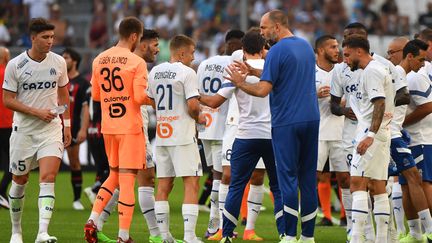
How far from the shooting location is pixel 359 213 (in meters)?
11.9

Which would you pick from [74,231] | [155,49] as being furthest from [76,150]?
[155,49]

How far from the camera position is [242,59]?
13672 mm

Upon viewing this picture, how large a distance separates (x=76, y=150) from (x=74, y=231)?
3.67m

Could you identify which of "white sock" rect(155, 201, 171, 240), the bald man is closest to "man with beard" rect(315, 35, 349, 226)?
"white sock" rect(155, 201, 171, 240)

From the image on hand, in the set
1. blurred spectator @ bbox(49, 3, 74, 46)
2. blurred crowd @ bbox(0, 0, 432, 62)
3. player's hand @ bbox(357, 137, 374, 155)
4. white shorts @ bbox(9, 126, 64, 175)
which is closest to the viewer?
player's hand @ bbox(357, 137, 374, 155)

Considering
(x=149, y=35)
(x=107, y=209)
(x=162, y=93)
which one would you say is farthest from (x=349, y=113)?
(x=107, y=209)

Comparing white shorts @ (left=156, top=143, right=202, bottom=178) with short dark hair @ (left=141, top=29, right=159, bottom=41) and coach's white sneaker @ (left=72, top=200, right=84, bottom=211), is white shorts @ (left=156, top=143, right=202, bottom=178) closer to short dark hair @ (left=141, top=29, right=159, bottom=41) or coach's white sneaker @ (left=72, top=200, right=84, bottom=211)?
short dark hair @ (left=141, top=29, right=159, bottom=41)

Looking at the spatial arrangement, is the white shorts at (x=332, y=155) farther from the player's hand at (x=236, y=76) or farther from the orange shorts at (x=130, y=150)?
the orange shorts at (x=130, y=150)

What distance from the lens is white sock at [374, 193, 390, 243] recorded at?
12.0 meters

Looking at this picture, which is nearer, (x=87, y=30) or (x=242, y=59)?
(x=242, y=59)

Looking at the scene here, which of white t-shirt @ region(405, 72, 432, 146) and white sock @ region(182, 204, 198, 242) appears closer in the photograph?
white sock @ region(182, 204, 198, 242)

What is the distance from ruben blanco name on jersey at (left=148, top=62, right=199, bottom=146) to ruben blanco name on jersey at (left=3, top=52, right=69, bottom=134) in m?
1.18

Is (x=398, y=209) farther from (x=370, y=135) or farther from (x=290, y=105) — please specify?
(x=290, y=105)

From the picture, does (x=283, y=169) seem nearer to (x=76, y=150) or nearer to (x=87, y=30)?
(x=76, y=150)
